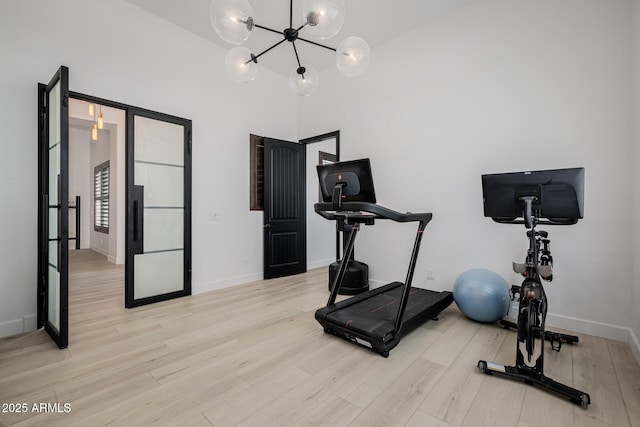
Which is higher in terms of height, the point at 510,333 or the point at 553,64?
the point at 553,64

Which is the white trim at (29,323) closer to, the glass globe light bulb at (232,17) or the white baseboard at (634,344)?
the glass globe light bulb at (232,17)

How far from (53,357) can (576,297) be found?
4.64m

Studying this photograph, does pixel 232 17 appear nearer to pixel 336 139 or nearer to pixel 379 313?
pixel 379 313

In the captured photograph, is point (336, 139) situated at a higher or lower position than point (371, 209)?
higher

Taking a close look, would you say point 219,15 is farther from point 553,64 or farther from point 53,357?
point 553,64

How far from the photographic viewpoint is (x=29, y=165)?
8.97ft

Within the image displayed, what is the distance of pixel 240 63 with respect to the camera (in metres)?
2.40

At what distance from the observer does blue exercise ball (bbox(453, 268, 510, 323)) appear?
8.89ft

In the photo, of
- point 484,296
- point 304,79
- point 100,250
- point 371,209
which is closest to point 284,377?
point 371,209

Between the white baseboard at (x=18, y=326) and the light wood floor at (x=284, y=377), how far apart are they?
0.13m

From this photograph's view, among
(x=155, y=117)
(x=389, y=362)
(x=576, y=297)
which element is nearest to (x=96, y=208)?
(x=155, y=117)

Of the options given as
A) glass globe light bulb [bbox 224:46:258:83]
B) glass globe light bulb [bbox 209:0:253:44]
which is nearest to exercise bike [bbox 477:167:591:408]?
glass globe light bulb [bbox 209:0:253:44]

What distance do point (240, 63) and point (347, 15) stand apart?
6.59ft

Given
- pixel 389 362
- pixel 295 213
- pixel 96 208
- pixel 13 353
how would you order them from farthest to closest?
pixel 96 208 < pixel 295 213 < pixel 13 353 < pixel 389 362
